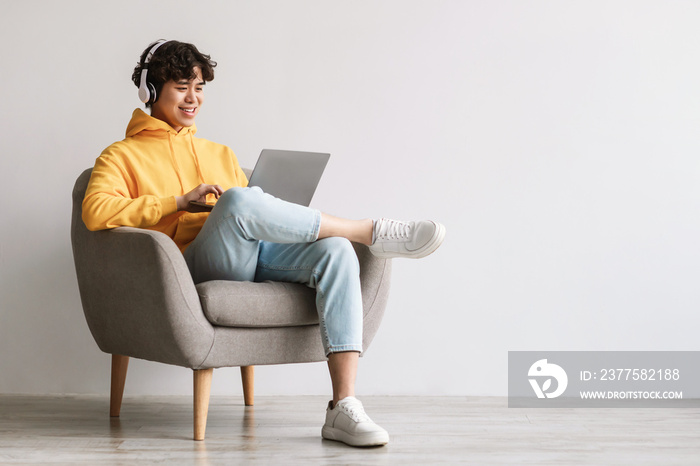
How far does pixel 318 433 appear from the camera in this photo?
A: 2.06 m

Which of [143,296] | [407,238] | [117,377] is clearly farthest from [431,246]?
[117,377]

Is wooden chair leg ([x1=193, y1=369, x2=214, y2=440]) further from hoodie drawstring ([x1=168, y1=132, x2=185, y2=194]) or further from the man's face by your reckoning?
the man's face

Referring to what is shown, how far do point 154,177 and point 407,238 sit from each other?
0.80 m

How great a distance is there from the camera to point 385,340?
277cm

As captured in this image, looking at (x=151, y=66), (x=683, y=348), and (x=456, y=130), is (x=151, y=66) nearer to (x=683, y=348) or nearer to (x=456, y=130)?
(x=456, y=130)

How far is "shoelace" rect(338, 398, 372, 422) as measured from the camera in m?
1.84

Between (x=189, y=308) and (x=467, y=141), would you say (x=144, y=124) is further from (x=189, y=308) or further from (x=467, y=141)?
(x=467, y=141)

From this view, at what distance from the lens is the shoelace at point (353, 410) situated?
1840 mm

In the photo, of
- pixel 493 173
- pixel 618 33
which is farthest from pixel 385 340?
pixel 618 33

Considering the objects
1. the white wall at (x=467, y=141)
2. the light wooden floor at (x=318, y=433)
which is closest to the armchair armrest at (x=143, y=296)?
the light wooden floor at (x=318, y=433)

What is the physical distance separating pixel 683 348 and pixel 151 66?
2.13 metres

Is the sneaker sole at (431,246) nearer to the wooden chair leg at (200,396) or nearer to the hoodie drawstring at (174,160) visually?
the wooden chair leg at (200,396)

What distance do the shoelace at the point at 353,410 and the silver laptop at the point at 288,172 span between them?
589 mm

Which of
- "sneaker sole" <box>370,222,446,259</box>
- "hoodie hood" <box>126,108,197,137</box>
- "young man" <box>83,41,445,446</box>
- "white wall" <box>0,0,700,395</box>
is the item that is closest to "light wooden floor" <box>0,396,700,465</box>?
"young man" <box>83,41,445,446</box>
